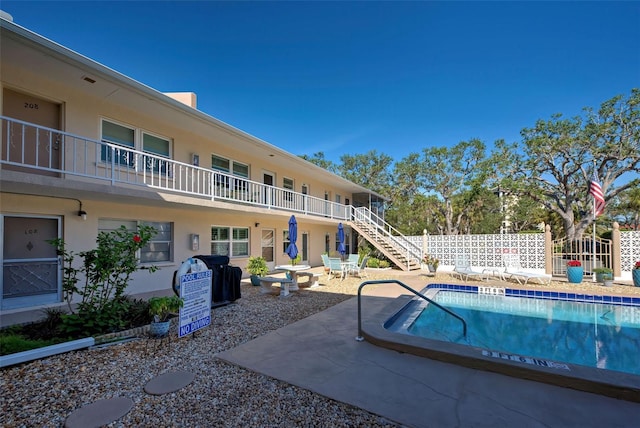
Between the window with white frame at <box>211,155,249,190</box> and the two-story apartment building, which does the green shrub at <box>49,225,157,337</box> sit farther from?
the window with white frame at <box>211,155,249,190</box>

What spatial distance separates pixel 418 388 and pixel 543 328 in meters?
5.55

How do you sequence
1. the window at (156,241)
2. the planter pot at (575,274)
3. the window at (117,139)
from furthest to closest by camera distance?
the planter pot at (575,274) < the window at (156,241) < the window at (117,139)

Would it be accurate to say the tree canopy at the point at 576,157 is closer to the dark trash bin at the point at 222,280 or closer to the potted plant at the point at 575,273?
the potted plant at the point at 575,273

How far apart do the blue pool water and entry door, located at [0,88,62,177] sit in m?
9.42

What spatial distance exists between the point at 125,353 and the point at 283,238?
11560 mm

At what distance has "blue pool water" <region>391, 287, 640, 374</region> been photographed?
18.6ft

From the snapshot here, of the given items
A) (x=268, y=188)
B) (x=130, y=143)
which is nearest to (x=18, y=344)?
(x=130, y=143)

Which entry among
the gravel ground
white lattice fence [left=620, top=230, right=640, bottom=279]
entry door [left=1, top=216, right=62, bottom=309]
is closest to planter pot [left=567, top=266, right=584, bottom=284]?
white lattice fence [left=620, top=230, right=640, bottom=279]

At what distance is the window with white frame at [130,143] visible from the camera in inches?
331

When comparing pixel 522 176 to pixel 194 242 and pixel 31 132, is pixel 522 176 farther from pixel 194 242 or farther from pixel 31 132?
pixel 31 132

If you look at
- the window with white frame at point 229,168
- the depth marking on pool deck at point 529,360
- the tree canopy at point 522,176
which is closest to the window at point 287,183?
the window with white frame at point 229,168

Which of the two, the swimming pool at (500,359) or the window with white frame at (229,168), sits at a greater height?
the window with white frame at (229,168)

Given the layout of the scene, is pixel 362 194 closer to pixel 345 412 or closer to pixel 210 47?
pixel 210 47

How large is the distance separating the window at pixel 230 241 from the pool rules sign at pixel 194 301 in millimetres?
6413
